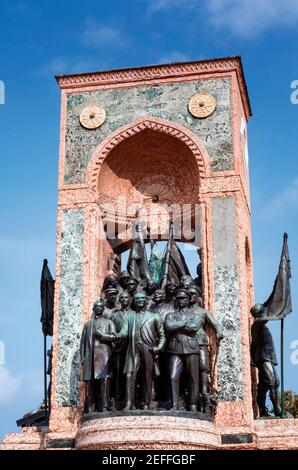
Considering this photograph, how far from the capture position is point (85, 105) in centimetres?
1599

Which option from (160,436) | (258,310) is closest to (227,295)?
(258,310)

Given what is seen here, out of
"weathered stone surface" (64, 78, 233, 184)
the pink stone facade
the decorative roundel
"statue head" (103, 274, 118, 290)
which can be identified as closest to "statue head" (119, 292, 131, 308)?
"statue head" (103, 274, 118, 290)

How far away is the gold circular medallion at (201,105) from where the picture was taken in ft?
50.4

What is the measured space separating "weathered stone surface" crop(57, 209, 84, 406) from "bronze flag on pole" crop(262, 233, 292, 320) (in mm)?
3344

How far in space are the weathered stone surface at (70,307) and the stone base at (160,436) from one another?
805mm

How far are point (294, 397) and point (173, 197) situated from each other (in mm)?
10590

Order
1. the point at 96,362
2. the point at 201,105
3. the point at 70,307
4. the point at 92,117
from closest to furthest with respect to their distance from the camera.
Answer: the point at 96,362, the point at 70,307, the point at 201,105, the point at 92,117

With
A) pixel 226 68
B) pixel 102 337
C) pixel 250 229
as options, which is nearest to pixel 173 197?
pixel 250 229

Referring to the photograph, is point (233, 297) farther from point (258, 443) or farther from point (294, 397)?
point (294, 397)

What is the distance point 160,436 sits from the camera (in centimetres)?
1202

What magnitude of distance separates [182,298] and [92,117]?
Answer: 4417mm

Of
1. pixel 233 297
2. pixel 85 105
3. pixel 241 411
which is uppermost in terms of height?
pixel 85 105

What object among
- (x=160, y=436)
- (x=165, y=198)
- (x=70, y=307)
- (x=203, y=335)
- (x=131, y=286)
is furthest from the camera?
(x=165, y=198)

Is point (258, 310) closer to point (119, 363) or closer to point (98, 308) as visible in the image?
point (119, 363)
